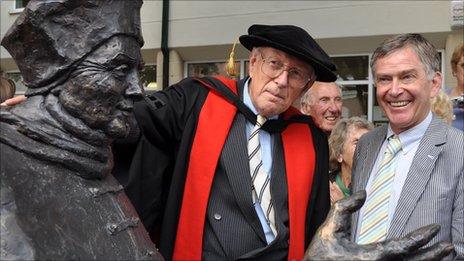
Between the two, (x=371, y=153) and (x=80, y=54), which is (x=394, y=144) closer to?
(x=371, y=153)

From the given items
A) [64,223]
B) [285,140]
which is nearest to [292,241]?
[285,140]

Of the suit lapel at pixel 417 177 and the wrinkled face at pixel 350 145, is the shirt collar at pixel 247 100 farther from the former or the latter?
the wrinkled face at pixel 350 145

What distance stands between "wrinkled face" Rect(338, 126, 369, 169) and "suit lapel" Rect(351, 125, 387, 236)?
3.57 feet

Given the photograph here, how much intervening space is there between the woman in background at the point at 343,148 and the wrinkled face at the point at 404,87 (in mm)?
1338

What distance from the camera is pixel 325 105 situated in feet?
13.4

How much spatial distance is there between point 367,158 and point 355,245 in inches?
42.2

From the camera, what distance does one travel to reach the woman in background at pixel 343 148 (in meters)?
3.63

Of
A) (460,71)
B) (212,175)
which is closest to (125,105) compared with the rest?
(212,175)

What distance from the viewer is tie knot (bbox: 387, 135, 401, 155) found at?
2.32 meters

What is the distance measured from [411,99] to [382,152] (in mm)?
267

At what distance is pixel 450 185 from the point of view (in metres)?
2.13

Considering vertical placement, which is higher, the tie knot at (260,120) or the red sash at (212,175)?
the tie knot at (260,120)

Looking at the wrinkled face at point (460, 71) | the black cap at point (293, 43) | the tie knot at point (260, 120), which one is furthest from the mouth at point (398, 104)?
the wrinkled face at point (460, 71)

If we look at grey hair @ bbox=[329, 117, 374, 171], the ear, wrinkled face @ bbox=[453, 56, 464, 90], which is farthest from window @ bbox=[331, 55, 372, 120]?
the ear
